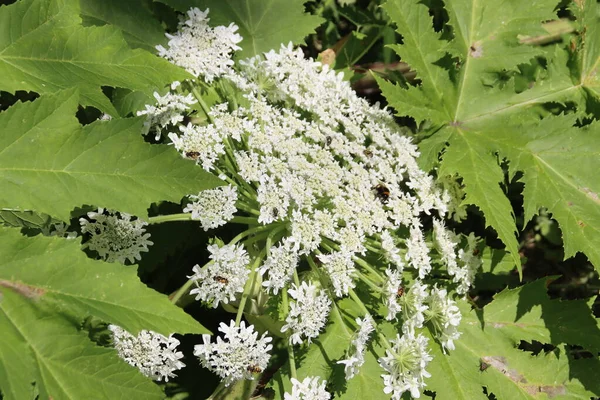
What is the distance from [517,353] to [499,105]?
1.65 metres

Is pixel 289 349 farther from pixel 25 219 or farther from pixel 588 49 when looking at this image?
pixel 588 49

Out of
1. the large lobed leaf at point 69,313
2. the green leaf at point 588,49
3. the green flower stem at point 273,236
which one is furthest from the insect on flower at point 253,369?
the green leaf at point 588,49

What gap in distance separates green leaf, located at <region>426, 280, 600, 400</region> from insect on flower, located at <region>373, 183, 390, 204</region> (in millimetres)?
979

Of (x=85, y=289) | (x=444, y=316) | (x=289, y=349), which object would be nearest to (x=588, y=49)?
(x=444, y=316)

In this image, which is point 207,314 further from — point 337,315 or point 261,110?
point 261,110

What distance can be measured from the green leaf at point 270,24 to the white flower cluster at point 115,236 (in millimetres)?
1560

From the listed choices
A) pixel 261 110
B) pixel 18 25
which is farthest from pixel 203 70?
pixel 18 25

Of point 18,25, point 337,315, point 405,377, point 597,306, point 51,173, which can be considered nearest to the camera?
point 51,173

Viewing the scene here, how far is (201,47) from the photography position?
3.64m

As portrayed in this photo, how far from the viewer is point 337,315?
348 centimetres

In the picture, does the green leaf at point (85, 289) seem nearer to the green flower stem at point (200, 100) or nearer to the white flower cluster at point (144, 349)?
the white flower cluster at point (144, 349)

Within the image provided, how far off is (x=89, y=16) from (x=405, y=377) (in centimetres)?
292

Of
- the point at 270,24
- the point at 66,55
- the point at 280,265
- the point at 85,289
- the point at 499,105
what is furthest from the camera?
the point at 270,24

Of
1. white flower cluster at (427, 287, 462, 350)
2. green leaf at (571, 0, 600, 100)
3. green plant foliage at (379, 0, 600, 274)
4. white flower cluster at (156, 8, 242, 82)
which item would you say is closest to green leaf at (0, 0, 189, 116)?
white flower cluster at (156, 8, 242, 82)
